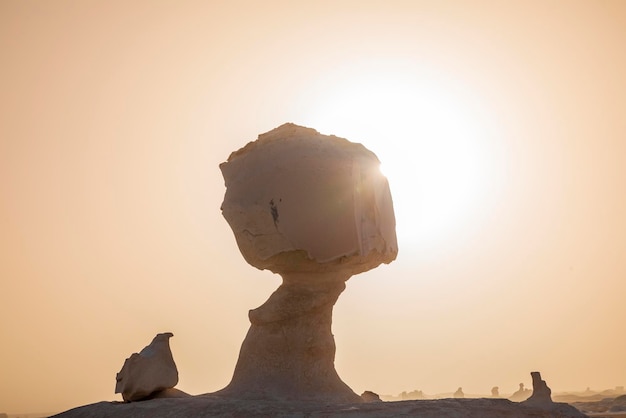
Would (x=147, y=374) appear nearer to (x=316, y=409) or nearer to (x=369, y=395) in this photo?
(x=316, y=409)

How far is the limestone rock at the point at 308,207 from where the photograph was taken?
44.8 feet

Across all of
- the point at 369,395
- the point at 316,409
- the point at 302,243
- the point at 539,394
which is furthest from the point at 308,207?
the point at 539,394

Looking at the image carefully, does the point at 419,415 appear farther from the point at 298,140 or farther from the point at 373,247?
the point at 298,140

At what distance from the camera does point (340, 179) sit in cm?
1391

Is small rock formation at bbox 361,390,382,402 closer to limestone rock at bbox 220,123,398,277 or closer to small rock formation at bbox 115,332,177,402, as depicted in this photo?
limestone rock at bbox 220,123,398,277

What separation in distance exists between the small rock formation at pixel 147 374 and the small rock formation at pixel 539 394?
6.94 meters

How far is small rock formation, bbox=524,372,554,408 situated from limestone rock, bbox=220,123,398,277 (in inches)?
154

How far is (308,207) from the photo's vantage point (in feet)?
44.7

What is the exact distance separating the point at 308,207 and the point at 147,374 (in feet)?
14.9

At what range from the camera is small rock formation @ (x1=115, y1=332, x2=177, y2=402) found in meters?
12.9

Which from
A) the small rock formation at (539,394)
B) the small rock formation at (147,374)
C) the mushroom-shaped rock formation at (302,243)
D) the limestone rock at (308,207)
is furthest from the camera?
the limestone rock at (308,207)

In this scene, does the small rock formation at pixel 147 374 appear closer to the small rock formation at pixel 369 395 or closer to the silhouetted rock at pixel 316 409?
the silhouetted rock at pixel 316 409

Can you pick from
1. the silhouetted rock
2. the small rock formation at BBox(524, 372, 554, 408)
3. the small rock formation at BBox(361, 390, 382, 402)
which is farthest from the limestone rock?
the small rock formation at BBox(524, 372, 554, 408)

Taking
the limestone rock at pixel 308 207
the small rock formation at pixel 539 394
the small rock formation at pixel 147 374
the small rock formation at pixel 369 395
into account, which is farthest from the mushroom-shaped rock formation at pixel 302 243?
the small rock formation at pixel 539 394
